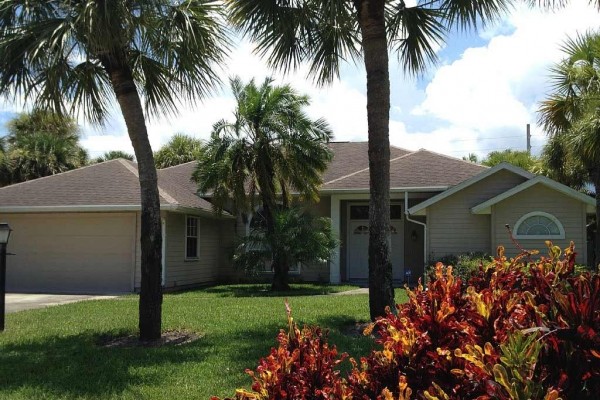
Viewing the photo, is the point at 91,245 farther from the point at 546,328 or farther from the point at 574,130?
the point at 546,328

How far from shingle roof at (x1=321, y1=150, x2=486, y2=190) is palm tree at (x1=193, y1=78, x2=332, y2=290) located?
2.79 m

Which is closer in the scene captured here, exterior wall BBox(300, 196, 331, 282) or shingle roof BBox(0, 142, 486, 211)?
shingle roof BBox(0, 142, 486, 211)

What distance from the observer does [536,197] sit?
1631cm

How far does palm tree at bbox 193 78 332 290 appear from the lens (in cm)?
1633

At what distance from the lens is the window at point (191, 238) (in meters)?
19.5

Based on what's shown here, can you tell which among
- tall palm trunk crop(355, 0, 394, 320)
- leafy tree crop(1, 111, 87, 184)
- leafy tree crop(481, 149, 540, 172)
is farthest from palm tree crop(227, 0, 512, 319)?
leafy tree crop(1, 111, 87, 184)

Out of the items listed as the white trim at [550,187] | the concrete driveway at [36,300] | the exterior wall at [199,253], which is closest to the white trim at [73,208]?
the exterior wall at [199,253]

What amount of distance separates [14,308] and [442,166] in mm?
13592

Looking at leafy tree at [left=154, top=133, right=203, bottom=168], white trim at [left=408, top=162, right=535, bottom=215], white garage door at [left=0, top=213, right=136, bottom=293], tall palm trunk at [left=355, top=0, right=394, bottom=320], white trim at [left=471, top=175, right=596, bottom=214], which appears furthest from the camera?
leafy tree at [left=154, top=133, right=203, bottom=168]

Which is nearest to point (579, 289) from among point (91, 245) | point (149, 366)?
point (149, 366)

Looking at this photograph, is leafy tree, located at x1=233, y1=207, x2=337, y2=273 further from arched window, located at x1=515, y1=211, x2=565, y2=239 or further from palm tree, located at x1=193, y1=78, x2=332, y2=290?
arched window, located at x1=515, y1=211, x2=565, y2=239

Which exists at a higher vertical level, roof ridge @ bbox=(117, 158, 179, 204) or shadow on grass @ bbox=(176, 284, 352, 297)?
roof ridge @ bbox=(117, 158, 179, 204)

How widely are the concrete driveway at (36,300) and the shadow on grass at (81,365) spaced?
556 centimetres

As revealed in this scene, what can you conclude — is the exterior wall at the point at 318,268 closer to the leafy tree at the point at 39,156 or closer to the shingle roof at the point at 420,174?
the shingle roof at the point at 420,174
